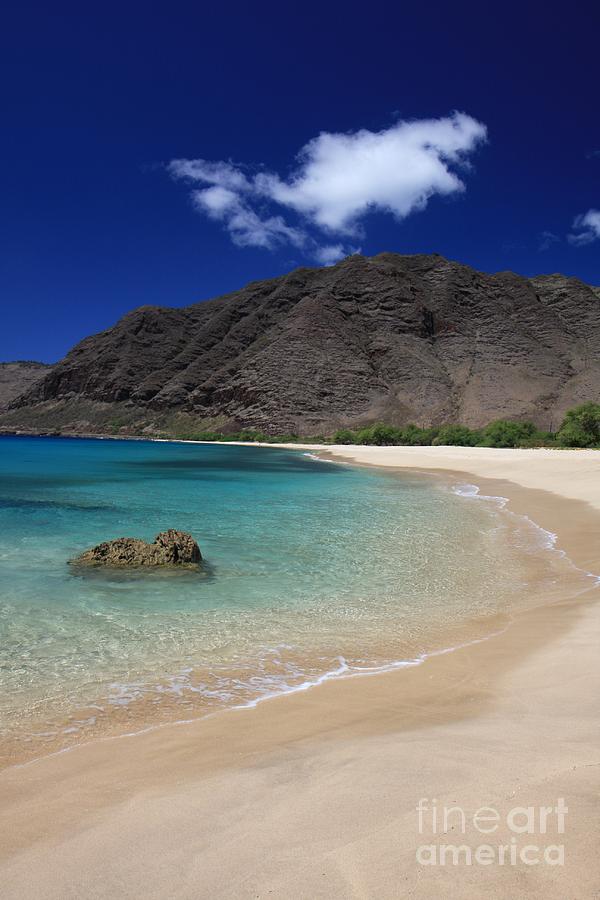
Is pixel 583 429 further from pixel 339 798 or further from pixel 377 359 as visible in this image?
pixel 377 359

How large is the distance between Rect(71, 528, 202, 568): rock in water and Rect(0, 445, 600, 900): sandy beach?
6472 millimetres

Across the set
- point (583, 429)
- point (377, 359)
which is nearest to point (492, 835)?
point (583, 429)

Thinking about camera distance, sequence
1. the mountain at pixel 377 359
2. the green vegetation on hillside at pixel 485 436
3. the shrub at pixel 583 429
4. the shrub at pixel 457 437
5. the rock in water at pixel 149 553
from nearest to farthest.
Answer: the rock in water at pixel 149 553 → the shrub at pixel 583 429 → the green vegetation on hillside at pixel 485 436 → the shrub at pixel 457 437 → the mountain at pixel 377 359

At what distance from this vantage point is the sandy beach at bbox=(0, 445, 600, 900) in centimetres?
282

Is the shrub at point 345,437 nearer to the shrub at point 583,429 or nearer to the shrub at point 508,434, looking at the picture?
the shrub at point 508,434

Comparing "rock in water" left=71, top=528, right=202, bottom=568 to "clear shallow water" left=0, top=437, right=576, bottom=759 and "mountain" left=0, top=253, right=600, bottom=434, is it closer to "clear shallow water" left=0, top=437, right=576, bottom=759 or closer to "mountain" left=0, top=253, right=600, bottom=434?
"clear shallow water" left=0, top=437, right=576, bottom=759

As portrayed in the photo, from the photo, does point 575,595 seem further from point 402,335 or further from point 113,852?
point 402,335

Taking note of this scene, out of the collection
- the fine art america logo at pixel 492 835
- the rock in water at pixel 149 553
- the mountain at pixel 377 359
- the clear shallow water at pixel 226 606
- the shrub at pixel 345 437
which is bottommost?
the clear shallow water at pixel 226 606

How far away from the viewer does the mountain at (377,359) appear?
136m

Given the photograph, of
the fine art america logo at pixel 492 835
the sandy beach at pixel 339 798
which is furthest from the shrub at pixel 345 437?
the fine art america logo at pixel 492 835

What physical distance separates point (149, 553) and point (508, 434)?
8118cm

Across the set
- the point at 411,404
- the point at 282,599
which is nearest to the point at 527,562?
the point at 282,599

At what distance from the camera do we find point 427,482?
33.7m

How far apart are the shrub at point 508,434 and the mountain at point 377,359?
35818 millimetres
